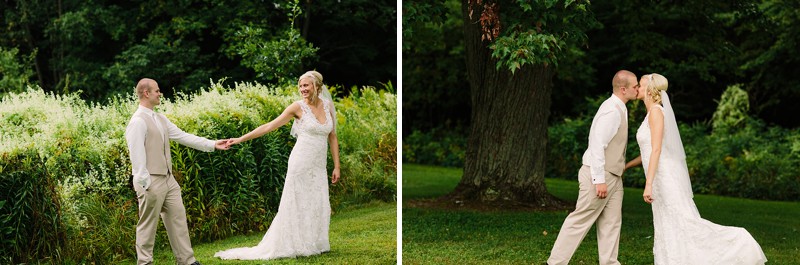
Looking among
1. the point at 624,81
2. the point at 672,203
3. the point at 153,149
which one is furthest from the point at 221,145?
the point at 672,203

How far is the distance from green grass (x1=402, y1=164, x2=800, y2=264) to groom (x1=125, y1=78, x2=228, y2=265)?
182 centimetres

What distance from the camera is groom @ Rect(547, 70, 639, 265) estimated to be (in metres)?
5.59

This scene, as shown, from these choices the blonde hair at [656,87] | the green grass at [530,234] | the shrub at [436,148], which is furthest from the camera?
the shrub at [436,148]

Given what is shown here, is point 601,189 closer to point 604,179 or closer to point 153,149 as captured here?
point 604,179

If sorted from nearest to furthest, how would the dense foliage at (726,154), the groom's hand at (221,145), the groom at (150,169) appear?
the groom at (150,169) < the groom's hand at (221,145) < the dense foliage at (726,154)

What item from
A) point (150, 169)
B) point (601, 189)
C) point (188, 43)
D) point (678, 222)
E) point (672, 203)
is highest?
point (188, 43)

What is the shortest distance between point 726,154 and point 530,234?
26.4 ft

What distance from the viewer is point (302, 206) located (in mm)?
6539

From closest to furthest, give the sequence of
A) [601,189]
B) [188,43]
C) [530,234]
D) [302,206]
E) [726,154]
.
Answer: [601,189] < [302,206] < [530,234] < [188,43] < [726,154]

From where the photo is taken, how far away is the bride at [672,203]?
560 centimetres

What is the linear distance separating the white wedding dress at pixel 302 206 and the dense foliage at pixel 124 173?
985 mm

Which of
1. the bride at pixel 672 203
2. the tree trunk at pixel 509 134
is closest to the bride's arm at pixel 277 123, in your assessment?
the bride at pixel 672 203

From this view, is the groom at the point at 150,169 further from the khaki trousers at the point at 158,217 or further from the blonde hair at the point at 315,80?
the blonde hair at the point at 315,80

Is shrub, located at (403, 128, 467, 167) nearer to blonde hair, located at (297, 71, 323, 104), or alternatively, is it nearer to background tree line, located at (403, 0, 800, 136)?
background tree line, located at (403, 0, 800, 136)
